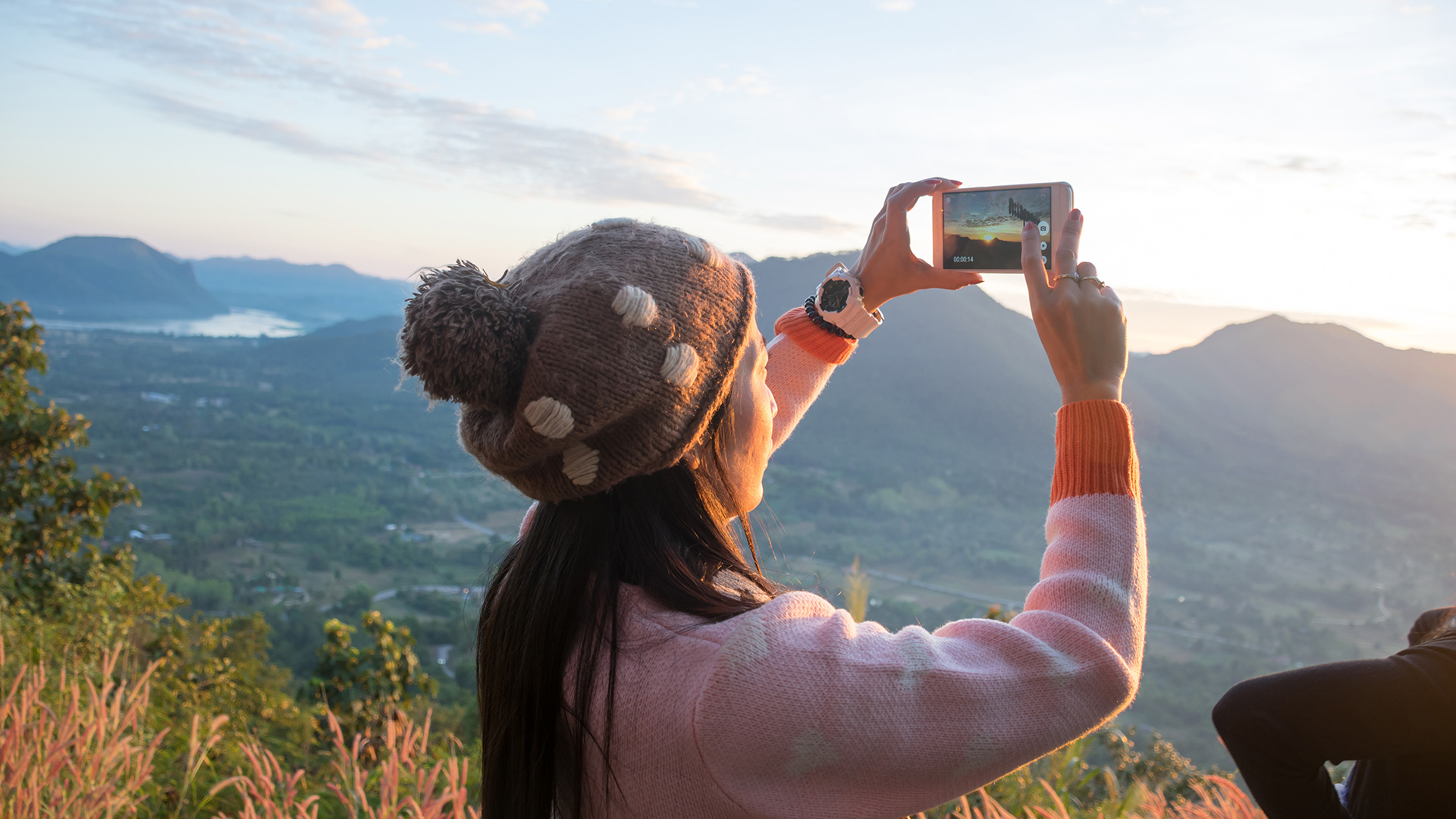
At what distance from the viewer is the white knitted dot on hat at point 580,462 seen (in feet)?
2.93

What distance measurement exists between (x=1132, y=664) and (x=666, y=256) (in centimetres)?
66

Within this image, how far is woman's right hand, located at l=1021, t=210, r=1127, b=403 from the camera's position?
35.4 inches

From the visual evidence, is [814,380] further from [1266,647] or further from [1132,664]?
[1266,647]

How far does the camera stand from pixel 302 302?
55531 mm

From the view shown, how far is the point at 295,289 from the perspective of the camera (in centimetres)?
6075

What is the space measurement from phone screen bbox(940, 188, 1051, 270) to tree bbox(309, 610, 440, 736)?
4.61 meters

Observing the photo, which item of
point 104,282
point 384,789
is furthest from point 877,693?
point 104,282

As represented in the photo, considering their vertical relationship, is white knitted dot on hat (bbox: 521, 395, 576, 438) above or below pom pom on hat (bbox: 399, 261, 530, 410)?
below

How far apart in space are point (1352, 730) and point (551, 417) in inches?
44.5

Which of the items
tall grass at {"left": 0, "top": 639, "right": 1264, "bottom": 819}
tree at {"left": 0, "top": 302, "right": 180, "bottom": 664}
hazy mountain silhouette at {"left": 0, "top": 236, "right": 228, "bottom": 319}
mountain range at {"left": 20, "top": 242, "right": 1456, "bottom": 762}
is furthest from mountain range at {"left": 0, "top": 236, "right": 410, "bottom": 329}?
tall grass at {"left": 0, "top": 639, "right": 1264, "bottom": 819}

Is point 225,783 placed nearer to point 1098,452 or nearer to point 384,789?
point 384,789

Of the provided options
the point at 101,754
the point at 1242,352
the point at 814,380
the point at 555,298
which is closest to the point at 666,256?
the point at 555,298

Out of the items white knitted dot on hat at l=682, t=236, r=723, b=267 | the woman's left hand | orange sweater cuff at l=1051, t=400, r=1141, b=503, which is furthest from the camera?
the woman's left hand

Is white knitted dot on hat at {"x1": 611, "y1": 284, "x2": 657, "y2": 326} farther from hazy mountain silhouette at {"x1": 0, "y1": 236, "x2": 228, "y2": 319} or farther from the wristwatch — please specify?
hazy mountain silhouette at {"x1": 0, "y1": 236, "x2": 228, "y2": 319}
